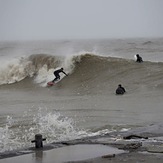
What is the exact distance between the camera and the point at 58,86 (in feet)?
85.8

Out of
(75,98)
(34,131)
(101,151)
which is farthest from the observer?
(75,98)

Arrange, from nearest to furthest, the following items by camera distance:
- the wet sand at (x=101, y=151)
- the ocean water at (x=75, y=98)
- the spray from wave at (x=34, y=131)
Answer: the wet sand at (x=101, y=151), the spray from wave at (x=34, y=131), the ocean water at (x=75, y=98)

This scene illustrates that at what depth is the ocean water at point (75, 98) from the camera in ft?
38.2

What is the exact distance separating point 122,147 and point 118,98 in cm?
1117

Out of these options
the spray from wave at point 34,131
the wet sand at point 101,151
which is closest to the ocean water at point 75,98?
the spray from wave at point 34,131

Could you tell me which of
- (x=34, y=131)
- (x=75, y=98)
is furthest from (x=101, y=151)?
(x=75, y=98)

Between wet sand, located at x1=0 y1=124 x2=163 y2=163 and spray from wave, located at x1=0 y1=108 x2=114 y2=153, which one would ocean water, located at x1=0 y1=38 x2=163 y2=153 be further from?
wet sand, located at x1=0 y1=124 x2=163 y2=163

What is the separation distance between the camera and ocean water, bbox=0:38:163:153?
459 inches

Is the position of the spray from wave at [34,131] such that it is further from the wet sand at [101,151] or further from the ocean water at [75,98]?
the wet sand at [101,151]

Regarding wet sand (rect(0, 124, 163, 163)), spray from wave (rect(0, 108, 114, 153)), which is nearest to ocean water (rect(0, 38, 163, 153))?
spray from wave (rect(0, 108, 114, 153))

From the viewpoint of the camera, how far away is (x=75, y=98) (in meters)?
20.1

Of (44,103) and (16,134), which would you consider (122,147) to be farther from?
(44,103)

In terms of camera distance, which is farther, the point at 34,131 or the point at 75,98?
the point at 75,98

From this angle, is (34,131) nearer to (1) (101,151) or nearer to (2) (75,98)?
(1) (101,151)
